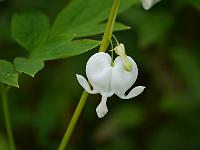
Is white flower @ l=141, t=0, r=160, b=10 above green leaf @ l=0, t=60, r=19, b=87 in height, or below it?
above

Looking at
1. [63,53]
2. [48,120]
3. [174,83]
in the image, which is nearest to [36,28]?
[63,53]

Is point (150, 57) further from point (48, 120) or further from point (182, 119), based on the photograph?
point (48, 120)

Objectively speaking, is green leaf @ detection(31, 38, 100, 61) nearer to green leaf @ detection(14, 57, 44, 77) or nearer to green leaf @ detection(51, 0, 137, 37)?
green leaf @ detection(14, 57, 44, 77)

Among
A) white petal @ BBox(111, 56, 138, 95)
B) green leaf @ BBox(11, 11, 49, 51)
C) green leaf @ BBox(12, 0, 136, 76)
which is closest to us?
white petal @ BBox(111, 56, 138, 95)

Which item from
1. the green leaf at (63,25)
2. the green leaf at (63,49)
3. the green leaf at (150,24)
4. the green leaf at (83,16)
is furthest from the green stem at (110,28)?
the green leaf at (150,24)

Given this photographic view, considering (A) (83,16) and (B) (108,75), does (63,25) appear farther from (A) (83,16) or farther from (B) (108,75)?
(B) (108,75)

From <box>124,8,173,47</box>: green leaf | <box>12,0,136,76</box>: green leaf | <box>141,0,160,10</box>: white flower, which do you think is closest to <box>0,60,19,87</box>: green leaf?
<box>12,0,136,76</box>: green leaf
